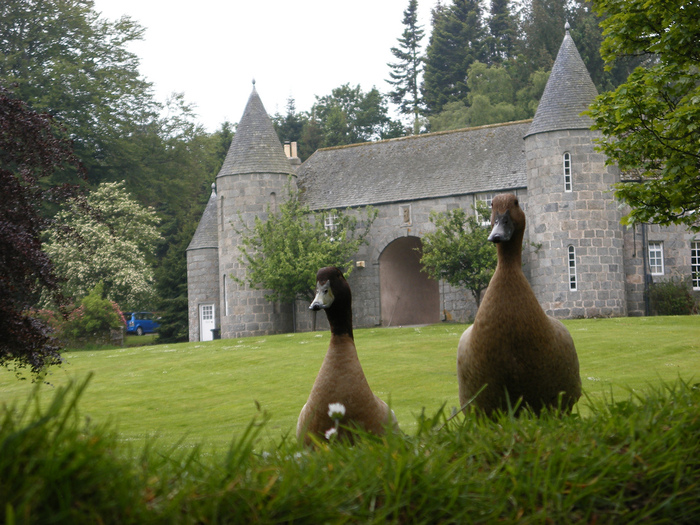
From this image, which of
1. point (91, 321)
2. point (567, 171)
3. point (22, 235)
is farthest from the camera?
point (91, 321)

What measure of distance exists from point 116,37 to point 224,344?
2916 centimetres

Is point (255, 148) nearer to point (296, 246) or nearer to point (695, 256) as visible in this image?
point (296, 246)

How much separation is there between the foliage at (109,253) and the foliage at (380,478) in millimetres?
38849

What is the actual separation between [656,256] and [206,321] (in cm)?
2288

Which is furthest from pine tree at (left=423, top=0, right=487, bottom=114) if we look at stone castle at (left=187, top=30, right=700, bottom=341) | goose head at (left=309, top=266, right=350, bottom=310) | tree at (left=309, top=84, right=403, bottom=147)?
goose head at (left=309, top=266, right=350, bottom=310)

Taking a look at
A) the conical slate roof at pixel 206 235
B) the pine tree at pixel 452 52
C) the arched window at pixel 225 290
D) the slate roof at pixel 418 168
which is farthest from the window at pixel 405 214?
the pine tree at pixel 452 52

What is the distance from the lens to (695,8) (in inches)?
422

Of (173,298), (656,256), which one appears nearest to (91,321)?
(173,298)

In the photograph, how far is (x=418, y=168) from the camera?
37.7 meters

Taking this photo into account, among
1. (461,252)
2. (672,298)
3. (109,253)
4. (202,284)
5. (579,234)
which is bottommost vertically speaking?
(672,298)

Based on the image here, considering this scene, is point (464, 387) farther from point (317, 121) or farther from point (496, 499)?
point (317, 121)

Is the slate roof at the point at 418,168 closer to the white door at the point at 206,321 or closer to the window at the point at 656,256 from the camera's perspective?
the window at the point at 656,256

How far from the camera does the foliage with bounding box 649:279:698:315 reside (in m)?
32.3

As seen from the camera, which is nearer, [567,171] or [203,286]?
[567,171]
